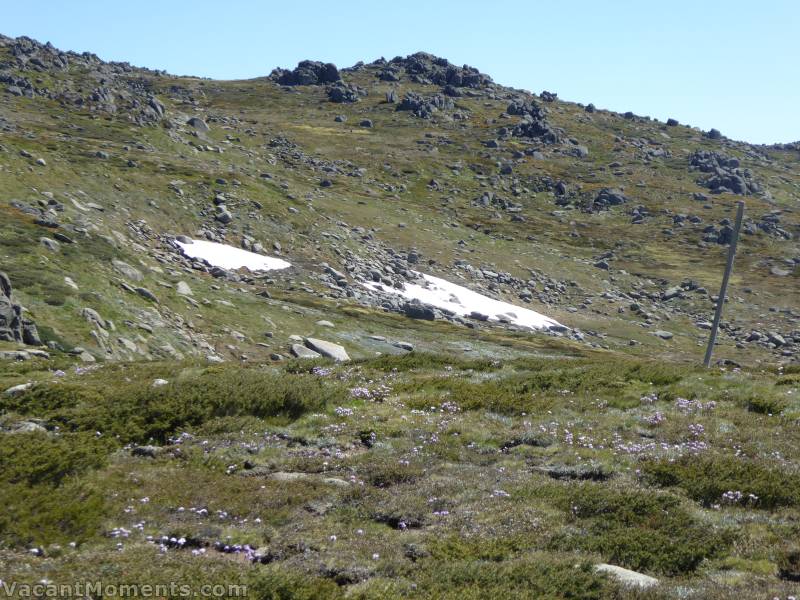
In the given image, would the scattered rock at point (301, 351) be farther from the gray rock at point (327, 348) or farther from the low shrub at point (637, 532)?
the low shrub at point (637, 532)

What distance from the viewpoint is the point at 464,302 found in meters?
70.0

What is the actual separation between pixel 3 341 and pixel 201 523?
719 inches

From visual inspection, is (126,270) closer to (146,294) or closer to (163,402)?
(146,294)

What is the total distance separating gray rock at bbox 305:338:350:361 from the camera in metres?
38.9

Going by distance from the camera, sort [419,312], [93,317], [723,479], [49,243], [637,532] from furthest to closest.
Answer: [419,312], [49,243], [93,317], [723,479], [637,532]

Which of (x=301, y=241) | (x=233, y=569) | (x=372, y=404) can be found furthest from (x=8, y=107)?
(x=233, y=569)

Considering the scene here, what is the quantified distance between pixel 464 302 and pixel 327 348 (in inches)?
1293

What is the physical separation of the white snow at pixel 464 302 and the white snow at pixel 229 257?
10.00 metres

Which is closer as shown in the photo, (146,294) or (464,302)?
(146,294)

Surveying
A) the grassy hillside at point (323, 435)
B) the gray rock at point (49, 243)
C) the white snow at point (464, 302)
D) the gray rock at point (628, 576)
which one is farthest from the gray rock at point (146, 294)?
the gray rock at point (628, 576)

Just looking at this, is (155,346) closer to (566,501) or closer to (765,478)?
(566,501)

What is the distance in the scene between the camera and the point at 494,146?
7279 inches

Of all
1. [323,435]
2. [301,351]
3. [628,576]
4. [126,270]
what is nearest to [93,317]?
[126,270]

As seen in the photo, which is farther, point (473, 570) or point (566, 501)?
point (566, 501)
